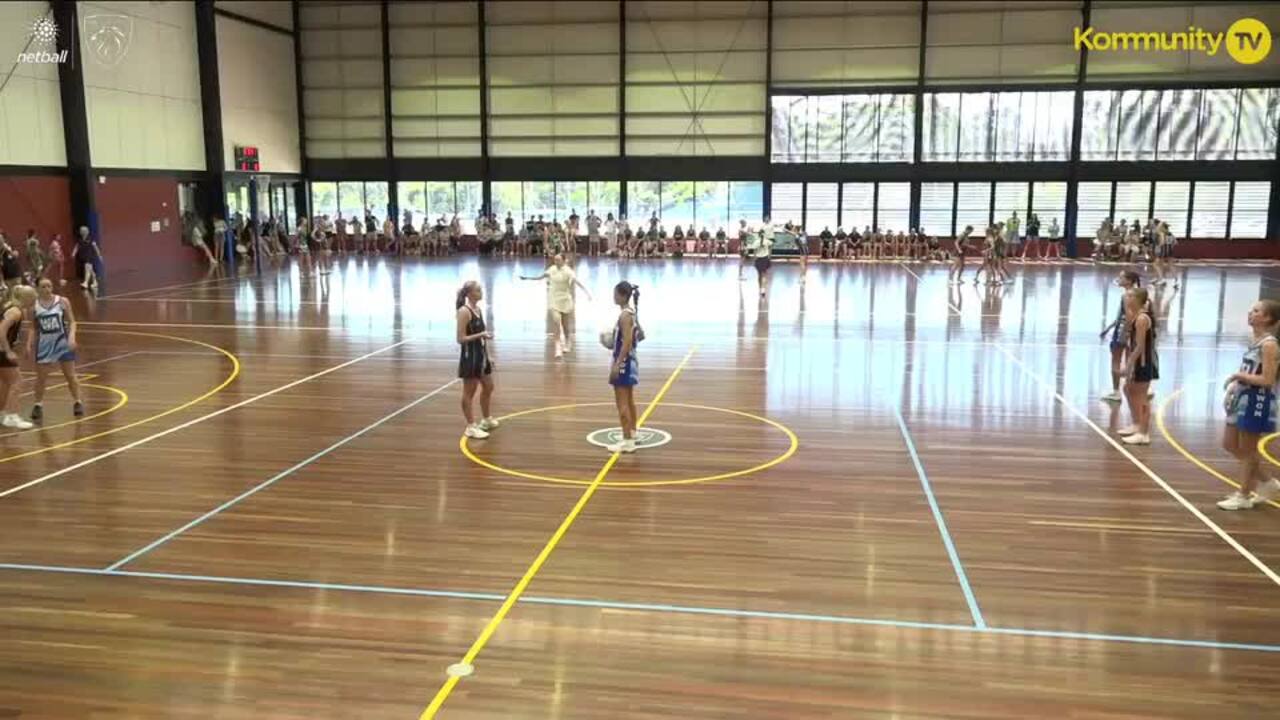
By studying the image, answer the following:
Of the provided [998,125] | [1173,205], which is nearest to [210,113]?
[998,125]

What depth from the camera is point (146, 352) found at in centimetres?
1645

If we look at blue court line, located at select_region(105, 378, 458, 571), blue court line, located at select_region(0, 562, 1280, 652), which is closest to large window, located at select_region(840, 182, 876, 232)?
blue court line, located at select_region(105, 378, 458, 571)

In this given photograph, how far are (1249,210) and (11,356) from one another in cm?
4054

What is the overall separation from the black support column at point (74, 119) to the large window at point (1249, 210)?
39.9m

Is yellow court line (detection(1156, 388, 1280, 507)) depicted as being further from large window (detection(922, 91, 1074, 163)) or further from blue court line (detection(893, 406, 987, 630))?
large window (detection(922, 91, 1074, 163))

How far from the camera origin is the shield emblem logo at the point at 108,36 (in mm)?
29234

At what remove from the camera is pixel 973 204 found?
3878 centimetres

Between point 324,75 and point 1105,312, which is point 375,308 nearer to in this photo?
point 1105,312

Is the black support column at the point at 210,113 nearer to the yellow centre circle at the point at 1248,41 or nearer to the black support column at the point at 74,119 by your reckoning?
the black support column at the point at 74,119

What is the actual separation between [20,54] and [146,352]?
51.9 feet

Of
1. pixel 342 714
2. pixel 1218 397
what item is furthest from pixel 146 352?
pixel 1218 397

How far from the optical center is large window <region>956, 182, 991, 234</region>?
127ft

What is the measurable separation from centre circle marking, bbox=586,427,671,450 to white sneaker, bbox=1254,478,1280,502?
5.53m

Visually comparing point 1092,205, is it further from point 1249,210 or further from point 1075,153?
point 1249,210
